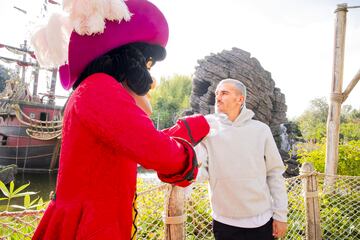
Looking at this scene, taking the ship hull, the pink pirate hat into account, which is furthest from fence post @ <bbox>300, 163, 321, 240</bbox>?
the ship hull

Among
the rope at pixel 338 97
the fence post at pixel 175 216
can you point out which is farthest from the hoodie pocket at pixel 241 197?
the rope at pixel 338 97

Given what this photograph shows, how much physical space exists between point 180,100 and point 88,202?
1736 inches

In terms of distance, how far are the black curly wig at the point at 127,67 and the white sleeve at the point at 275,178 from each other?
1449 mm

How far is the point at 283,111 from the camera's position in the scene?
82.5 feet

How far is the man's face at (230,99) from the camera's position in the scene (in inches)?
86.3

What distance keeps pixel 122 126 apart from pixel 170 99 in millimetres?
43963

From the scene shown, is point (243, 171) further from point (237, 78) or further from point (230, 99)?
point (237, 78)

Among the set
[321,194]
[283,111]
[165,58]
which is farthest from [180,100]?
[165,58]

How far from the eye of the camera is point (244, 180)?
1.95 metres

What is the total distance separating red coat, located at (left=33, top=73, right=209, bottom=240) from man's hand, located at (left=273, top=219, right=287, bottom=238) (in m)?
1.41

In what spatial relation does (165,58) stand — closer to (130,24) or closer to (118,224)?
(130,24)

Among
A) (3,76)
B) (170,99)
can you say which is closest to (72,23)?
(170,99)

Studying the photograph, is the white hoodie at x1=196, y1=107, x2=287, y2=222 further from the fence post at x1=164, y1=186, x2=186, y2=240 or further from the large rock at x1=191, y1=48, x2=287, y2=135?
the large rock at x1=191, y1=48, x2=287, y2=135

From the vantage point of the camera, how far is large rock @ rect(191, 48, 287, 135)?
2223cm
